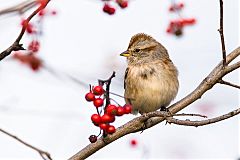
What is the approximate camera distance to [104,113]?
→ 3.27 meters

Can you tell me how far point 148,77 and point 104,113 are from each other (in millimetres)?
2289

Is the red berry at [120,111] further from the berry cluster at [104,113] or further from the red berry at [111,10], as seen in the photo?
the red berry at [111,10]

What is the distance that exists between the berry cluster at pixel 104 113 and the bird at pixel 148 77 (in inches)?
76.4

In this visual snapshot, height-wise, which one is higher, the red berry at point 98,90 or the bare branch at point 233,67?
the red berry at point 98,90

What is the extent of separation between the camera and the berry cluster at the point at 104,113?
320cm

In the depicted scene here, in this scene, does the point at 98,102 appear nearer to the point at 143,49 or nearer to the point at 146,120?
the point at 146,120

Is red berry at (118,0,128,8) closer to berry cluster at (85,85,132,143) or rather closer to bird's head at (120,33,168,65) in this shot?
berry cluster at (85,85,132,143)

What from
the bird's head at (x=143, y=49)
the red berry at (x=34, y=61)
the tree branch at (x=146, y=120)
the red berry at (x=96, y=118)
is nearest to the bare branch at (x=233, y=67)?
the tree branch at (x=146, y=120)

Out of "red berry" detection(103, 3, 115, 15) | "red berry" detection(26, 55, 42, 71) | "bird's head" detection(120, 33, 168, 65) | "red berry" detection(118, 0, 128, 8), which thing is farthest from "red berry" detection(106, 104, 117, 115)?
"bird's head" detection(120, 33, 168, 65)

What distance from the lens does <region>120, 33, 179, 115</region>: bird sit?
542cm

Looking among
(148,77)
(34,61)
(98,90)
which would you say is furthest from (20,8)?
(148,77)

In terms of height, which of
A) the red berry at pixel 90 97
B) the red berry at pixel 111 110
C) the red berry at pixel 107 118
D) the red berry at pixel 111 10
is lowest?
the red berry at pixel 107 118

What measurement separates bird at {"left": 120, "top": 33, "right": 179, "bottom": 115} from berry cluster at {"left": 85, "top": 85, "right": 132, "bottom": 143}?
1.94m

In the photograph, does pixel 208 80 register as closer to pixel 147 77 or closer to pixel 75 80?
pixel 75 80
